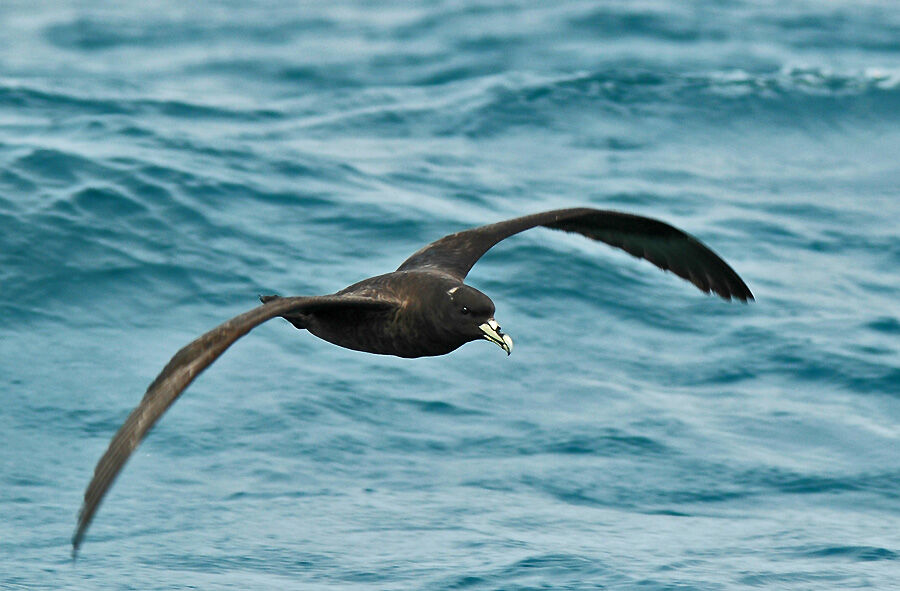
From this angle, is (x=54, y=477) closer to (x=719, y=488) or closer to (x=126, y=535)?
(x=126, y=535)

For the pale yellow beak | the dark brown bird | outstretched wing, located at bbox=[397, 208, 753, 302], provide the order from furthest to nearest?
1. outstretched wing, located at bbox=[397, 208, 753, 302]
2. the pale yellow beak
3. the dark brown bird

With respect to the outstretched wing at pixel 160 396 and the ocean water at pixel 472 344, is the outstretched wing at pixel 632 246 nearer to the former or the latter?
the ocean water at pixel 472 344

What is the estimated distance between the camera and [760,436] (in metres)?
12.3

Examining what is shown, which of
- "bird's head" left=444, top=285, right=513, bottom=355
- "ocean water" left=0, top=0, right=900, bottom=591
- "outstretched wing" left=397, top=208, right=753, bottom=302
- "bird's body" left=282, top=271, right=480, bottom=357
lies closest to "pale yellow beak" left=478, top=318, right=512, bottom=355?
"bird's head" left=444, top=285, right=513, bottom=355

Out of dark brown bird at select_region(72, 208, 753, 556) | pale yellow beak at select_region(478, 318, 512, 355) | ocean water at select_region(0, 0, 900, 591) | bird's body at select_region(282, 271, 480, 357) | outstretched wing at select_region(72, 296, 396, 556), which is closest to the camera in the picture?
outstretched wing at select_region(72, 296, 396, 556)

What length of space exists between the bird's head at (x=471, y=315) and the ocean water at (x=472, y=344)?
239 centimetres

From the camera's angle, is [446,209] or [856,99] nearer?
[446,209]

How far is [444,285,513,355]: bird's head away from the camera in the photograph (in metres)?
8.45

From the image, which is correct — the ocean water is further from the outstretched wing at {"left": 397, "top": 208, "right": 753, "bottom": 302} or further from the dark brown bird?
the dark brown bird

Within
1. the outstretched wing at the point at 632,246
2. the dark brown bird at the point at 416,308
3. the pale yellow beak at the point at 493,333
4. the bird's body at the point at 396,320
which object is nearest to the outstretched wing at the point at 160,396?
the dark brown bird at the point at 416,308

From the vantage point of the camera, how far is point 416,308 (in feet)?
28.7

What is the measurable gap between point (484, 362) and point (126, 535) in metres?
3.77

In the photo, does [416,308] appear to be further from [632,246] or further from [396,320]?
[632,246]

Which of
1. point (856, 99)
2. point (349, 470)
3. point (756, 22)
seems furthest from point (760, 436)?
point (756, 22)
